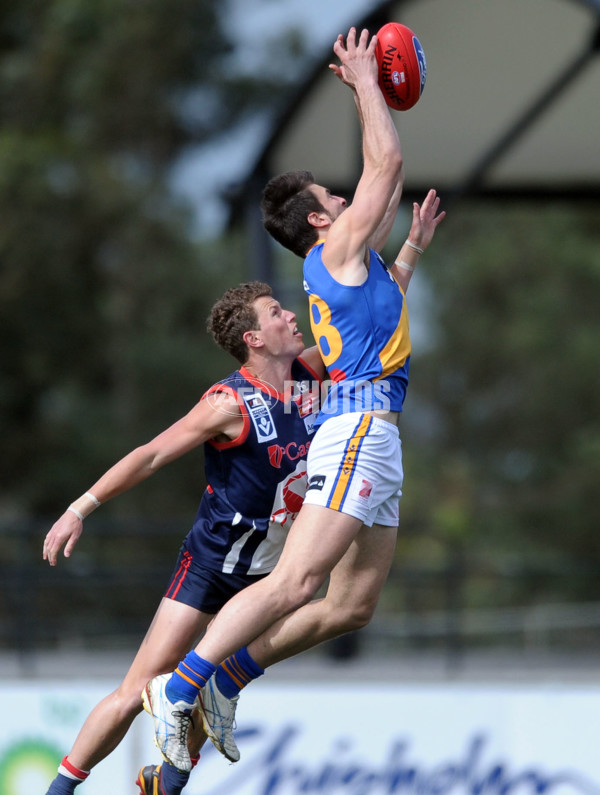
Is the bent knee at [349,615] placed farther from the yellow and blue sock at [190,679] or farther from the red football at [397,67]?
the red football at [397,67]

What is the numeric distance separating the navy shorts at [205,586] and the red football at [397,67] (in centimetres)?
188

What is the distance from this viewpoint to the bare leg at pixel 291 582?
13.0 ft

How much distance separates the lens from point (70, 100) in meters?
18.8

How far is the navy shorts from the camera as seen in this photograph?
432 centimetres

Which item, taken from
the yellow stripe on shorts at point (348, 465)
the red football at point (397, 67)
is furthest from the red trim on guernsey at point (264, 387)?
the red football at point (397, 67)

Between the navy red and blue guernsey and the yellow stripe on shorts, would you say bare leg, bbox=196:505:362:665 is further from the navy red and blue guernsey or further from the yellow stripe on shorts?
the navy red and blue guernsey

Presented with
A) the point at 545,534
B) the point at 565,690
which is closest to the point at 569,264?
the point at 545,534

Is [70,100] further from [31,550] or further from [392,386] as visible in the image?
[392,386]

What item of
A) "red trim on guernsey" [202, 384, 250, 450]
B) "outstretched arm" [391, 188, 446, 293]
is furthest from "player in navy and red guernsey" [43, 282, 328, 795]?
"outstretched arm" [391, 188, 446, 293]

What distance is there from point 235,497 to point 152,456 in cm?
39

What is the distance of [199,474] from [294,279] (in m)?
8.74

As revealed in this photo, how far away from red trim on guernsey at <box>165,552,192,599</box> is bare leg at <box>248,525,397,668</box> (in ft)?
1.18

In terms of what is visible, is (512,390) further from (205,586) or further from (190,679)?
(190,679)

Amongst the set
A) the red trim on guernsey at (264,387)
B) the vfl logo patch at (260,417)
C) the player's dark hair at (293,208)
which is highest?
the player's dark hair at (293,208)
